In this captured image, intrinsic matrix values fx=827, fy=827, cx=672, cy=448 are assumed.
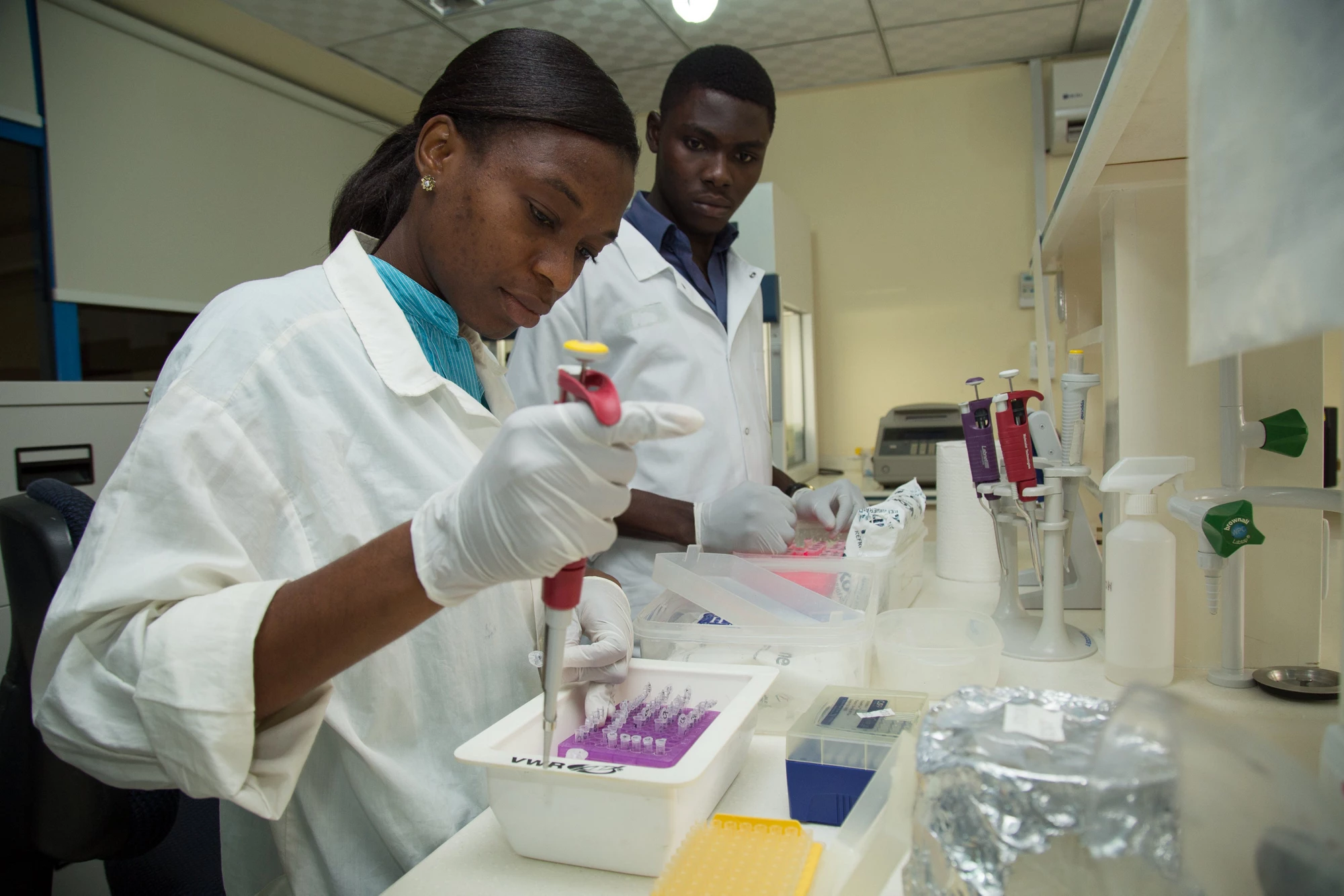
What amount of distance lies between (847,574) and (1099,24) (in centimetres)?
299

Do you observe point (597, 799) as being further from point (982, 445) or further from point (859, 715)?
point (982, 445)

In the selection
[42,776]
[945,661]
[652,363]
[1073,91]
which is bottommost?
[42,776]

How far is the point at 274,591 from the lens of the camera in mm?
712

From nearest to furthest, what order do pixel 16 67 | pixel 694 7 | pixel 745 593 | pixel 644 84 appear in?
pixel 745 593
pixel 694 7
pixel 16 67
pixel 644 84

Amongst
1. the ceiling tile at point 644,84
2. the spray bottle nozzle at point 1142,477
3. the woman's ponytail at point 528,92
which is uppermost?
the ceiling tile at point 644,84

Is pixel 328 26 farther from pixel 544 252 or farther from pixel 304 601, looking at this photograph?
pixel 304 601

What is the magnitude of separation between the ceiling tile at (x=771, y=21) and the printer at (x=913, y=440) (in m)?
1.51

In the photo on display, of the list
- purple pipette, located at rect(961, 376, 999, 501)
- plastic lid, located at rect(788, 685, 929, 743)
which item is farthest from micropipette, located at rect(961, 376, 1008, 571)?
plastic lid, located at rect(788, 685, 929, 743)

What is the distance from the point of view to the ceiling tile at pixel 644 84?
11.8 ft

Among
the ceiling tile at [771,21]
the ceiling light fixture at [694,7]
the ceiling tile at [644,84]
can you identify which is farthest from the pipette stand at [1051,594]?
the ceiling tile at [644,84]

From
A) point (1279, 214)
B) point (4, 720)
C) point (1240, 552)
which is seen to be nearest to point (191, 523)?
point (4, 720)

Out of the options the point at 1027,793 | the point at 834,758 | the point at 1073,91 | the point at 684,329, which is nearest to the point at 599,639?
the point at 834,758

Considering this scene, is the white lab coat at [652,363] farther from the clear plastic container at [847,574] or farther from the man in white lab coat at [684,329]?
the clear plastic container at [847,574]

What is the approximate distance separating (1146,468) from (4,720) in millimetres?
1599
